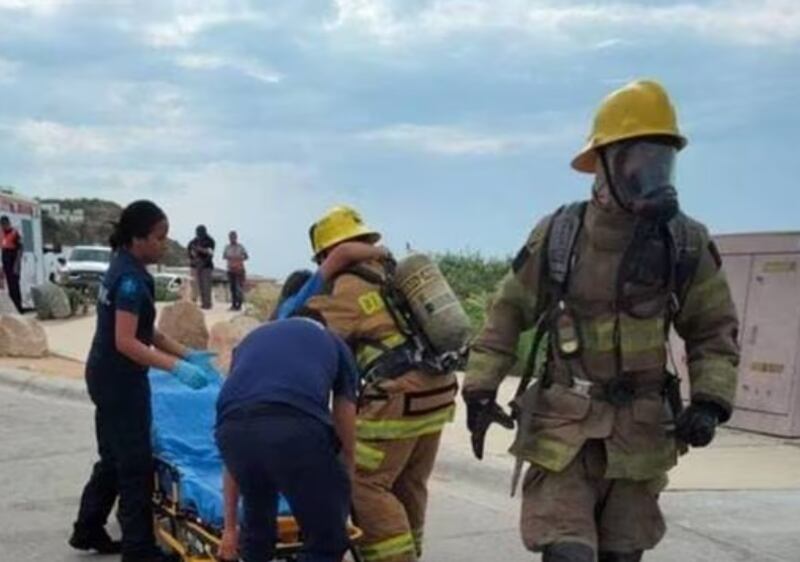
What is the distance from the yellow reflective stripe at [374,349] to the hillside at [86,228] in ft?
132

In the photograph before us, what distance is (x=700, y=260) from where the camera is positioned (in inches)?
149

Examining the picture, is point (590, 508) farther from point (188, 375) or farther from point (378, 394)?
point (188, 375)

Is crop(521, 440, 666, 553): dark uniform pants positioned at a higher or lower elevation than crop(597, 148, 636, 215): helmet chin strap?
lower

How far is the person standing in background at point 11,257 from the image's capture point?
68.2 ft

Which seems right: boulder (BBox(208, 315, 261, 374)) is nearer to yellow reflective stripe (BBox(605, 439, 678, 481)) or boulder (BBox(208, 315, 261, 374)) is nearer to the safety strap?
the safety strap

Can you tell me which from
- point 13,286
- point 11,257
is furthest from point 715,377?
point 13,286

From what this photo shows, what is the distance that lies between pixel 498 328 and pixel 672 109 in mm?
908

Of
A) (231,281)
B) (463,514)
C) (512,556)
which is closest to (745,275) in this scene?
(463,514)

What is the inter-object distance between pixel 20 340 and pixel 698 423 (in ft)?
41.0

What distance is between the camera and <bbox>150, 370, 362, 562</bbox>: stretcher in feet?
15.4

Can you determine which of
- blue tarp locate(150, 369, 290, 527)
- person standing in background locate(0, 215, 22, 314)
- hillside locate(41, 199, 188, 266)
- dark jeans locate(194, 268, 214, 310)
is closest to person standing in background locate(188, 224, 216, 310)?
dark jeans locate(194, 268, 214, 310)

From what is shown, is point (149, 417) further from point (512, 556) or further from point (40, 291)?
point (40, 291)

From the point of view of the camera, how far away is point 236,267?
22.1 meters

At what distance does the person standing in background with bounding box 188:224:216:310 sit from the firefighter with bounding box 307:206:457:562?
55.6 ft
